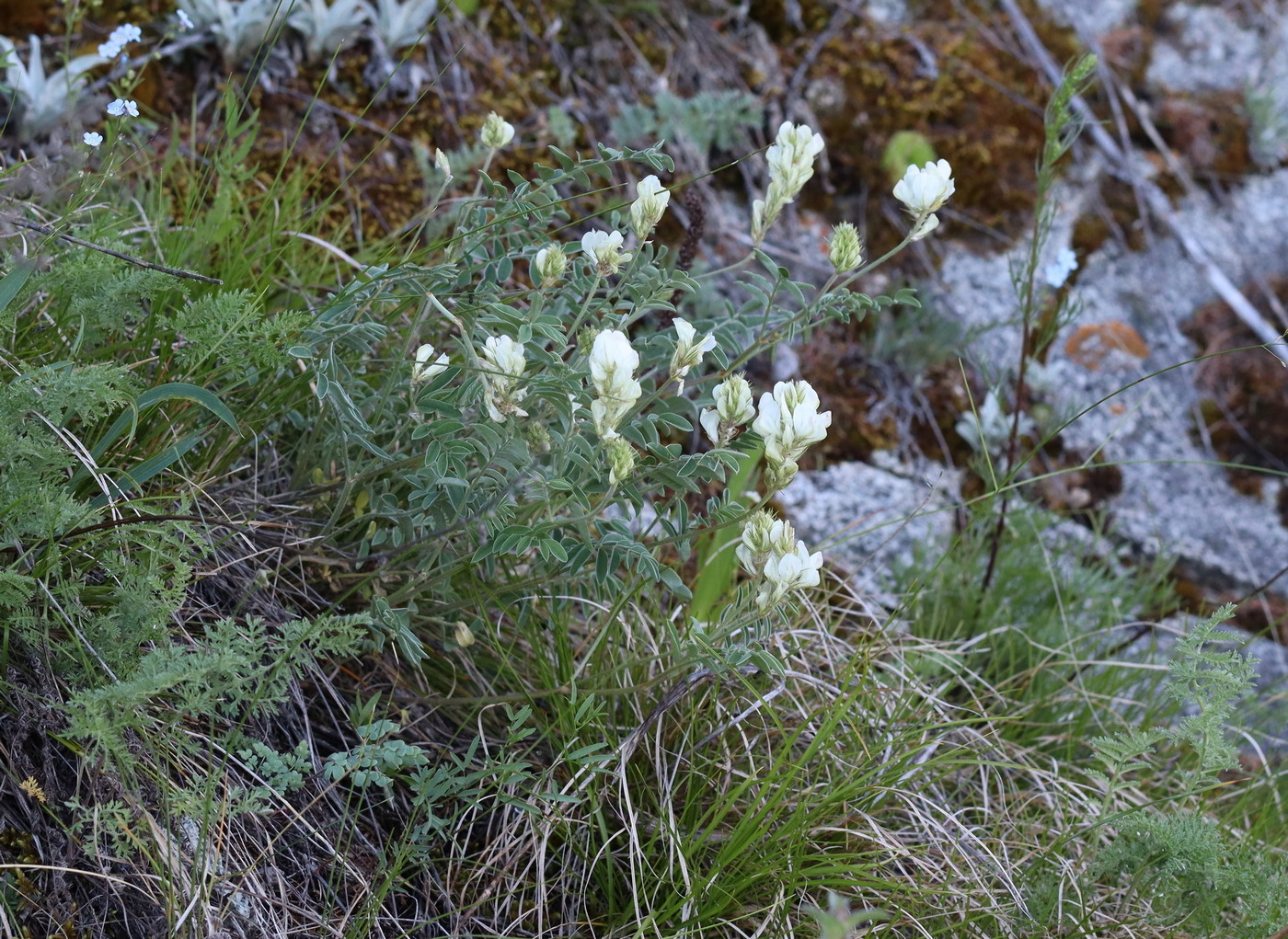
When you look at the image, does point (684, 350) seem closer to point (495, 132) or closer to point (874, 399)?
point (495, 132)

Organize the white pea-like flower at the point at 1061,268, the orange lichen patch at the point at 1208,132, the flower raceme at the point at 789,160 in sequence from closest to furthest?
the flower raceme at the point at 789,160 → the white pea-like flower at the point at 1061,268 → the orange lichen patch at the point at 1208,132

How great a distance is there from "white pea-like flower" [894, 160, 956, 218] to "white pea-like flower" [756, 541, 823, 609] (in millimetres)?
630

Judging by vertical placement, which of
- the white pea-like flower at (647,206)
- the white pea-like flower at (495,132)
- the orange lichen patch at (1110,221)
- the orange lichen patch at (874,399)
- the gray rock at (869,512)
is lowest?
the gray rock at (869,512)

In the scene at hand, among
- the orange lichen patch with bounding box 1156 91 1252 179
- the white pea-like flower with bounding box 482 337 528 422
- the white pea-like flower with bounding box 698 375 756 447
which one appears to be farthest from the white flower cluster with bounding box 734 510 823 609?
the orange lichen patch with bounding box 1156 91 1252 179

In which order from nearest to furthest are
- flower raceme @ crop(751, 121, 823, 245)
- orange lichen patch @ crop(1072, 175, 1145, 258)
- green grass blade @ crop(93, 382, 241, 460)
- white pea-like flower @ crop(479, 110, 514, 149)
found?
green grass blade @ crop(93, 382, 241, 460) < flower raceme @ crop(751, 121, 823, 245) < white pea-like flower @ crop(479, 110, 514, 149) < orange lichen patch @ crop(1072, 175, 1145, 258)

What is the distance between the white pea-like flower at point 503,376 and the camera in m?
1.46

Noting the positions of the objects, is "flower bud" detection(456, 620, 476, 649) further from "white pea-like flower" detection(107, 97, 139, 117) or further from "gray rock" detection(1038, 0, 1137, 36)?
"gray rock" detection(1038, 0, 1137, 36)

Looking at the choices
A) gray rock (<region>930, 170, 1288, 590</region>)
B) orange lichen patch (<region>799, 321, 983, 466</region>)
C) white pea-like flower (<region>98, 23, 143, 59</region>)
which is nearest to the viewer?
white pea-like flower (<region>98, 23, 143, 59</region>)

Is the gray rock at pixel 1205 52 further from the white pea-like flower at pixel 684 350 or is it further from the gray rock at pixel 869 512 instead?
the white pea-like flower at pixel 684 350

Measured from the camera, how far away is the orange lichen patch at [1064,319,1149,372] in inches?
139

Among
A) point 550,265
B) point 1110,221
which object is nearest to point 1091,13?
point 1110,221

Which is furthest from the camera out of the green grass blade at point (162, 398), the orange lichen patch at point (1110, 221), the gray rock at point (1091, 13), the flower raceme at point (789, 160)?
the gray rock at point (1091, 13)

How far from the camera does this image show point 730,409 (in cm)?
149

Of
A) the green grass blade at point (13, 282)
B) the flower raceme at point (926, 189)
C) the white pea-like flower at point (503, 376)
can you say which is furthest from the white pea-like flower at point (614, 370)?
the green grass blade at point (13, 282)
